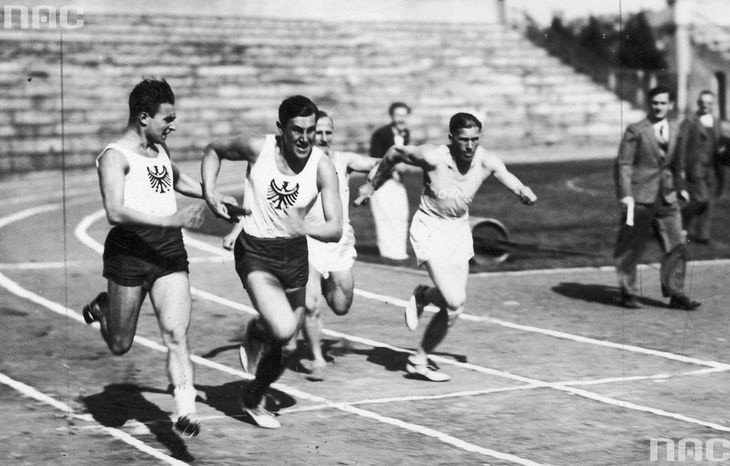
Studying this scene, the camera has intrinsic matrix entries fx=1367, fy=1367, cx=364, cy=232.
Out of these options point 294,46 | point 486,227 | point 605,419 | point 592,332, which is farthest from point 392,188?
point 294,46

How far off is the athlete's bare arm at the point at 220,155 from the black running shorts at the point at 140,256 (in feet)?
1.35

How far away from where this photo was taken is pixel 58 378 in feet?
32.5

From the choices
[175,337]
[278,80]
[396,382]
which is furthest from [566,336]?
[278,80]

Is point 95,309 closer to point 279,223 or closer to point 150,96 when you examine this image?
point 279,223

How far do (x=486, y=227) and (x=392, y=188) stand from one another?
4.20 feet

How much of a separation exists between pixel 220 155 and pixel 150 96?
3.27 feet

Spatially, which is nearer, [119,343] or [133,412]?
[119,343]

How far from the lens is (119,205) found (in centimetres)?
775

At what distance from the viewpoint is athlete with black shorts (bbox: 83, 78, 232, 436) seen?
7.85 meters

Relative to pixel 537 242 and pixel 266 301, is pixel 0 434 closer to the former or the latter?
pixel 266 301

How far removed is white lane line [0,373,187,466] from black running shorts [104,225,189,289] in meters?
0.91

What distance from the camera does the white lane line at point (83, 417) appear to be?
7.65 metres

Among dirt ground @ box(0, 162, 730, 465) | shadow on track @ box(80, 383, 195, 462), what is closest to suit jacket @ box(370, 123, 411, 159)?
dirt ground @ box(0, 162, 730, 465)

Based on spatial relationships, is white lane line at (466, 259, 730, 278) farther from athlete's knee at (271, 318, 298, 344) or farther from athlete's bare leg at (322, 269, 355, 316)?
athlete's knee at (271, 318, 298, 344)
